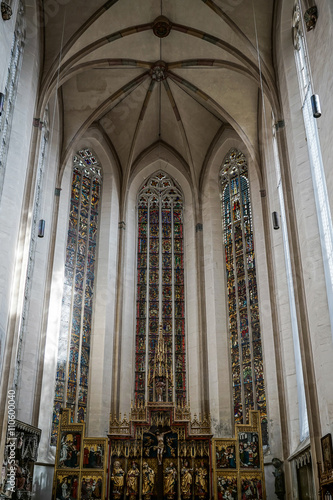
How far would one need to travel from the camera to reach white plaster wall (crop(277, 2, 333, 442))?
12789 mm

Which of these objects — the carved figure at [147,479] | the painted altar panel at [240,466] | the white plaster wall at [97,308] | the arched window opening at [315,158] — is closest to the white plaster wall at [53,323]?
the white plaster wall at [97,308]

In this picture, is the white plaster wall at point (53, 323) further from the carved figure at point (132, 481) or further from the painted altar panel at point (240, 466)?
the painted altar panel at point (240, 466)

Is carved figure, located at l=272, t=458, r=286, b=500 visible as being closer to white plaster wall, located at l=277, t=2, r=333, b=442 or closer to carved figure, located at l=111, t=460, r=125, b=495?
white plaster wall, located at l=277, t=2, r=333, b=442

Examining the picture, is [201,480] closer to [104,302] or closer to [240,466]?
[240,466]

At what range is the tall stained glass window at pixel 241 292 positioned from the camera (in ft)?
63.1

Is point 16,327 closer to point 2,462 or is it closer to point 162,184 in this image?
point 2,462

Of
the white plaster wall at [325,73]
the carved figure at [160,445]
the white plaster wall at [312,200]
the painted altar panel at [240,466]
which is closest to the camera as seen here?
the white plaster wall at [325,73]

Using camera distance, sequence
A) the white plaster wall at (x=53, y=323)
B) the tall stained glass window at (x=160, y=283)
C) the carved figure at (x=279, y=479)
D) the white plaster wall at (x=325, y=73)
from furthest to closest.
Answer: the tall stained glass window at (x=160, y=283) → the white plaster wall at (x=53, y=323) → the carved figure at (x=279, y=479) → the white plaster wall at (x=325, y=73)

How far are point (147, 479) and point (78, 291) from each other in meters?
8.16

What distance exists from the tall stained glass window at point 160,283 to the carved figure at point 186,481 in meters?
4.66

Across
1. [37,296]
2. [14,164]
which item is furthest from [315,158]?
[37,296]

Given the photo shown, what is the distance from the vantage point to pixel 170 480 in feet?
49.1

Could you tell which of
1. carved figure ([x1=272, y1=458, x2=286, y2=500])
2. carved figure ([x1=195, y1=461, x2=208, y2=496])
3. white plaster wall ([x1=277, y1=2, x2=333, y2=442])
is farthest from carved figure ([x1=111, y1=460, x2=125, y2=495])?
white plaster wall ([x1=277, y1=2, x2=333, y2=442])

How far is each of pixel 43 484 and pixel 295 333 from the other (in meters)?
9.05
